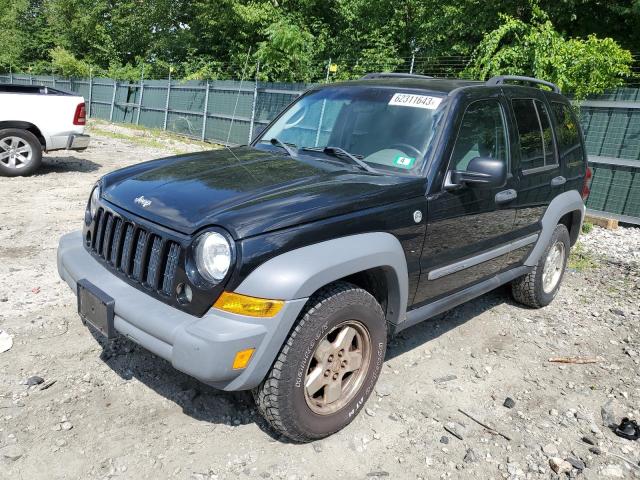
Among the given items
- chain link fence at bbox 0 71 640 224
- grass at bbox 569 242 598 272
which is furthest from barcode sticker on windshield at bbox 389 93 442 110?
chain link fence at bbox 0 71 640 224

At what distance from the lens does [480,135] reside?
3.68 m

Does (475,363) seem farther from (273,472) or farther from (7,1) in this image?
(7,1)

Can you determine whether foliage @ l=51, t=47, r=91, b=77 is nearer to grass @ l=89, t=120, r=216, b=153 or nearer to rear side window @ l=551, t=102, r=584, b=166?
grass @ l=89, t=120, r=216, b=153

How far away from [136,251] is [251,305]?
0.81 metres

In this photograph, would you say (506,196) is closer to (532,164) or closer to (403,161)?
(532,164)

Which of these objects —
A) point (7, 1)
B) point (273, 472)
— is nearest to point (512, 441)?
point (273, 472)

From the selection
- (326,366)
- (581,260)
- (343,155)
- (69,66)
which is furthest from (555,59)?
(69,66)

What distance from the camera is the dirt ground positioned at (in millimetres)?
2758

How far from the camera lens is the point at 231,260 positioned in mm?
2441

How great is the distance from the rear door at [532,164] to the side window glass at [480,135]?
0.20m

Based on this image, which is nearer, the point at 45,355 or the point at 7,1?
the point at 45,355

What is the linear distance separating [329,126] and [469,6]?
43.2 feet

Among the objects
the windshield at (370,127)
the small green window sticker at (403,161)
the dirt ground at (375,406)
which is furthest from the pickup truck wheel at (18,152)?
the small green window sticker at (403,161)

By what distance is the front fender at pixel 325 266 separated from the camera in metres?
2.45
